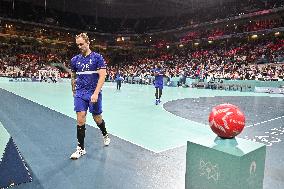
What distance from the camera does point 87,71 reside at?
4.35m

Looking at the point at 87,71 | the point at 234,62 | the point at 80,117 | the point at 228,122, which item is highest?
the point at 234,62

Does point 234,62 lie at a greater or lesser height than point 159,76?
greater

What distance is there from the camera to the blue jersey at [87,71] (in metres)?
4.34

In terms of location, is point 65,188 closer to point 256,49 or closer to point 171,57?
point 256,49

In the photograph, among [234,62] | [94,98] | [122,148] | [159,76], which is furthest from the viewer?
[234,62]

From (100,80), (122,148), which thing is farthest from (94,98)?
(122,148)

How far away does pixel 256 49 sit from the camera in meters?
33.5

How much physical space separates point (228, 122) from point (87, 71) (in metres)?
2.44

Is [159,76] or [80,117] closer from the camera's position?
[80,117]

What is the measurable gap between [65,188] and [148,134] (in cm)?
307

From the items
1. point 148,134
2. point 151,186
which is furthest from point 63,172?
point 148,134

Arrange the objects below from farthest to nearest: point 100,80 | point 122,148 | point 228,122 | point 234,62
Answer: point 234,62, point 122,148, point 100,80, point 228,122

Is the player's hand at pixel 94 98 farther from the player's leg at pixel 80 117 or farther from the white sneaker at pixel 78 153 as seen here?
the white sneaker at pixel 78 153

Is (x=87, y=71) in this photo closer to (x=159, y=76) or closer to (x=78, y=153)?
(x=78, y=153)
